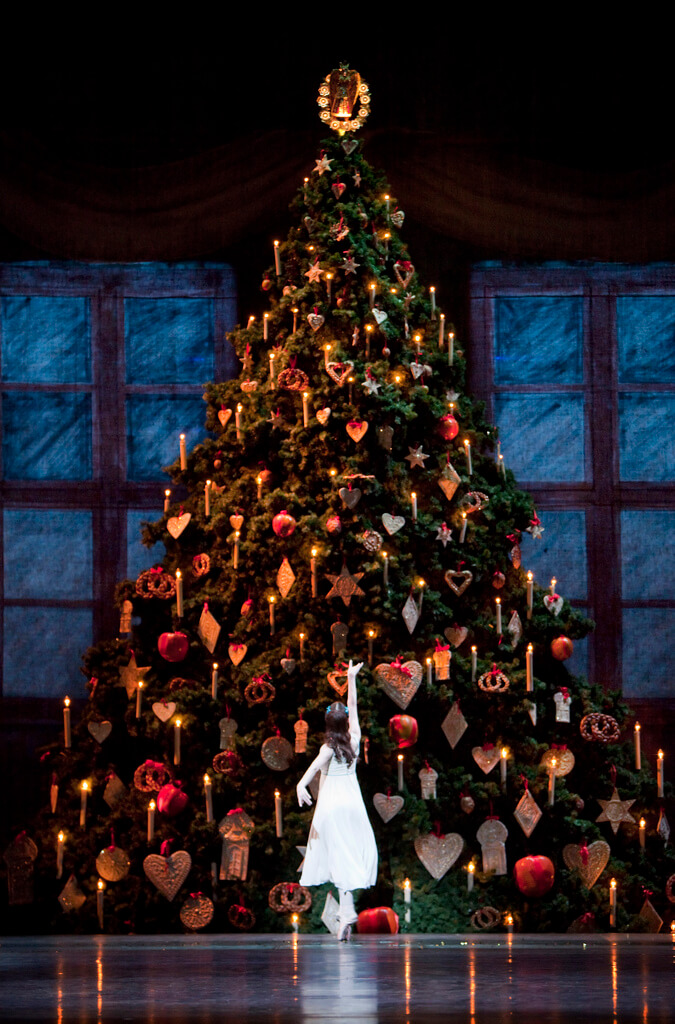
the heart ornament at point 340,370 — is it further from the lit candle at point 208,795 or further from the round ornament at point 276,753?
the lit candle at point 208,795

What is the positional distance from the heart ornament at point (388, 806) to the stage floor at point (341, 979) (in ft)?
1.73

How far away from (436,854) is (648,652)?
2292mm

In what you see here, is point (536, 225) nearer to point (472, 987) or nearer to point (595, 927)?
point (595, 927)

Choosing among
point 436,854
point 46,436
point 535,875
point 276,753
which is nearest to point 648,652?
point 535,875

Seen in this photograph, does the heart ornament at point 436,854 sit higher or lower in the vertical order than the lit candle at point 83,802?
lower

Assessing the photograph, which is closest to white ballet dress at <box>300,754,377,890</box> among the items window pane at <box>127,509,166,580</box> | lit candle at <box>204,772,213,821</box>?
lit candle at <box>204,772,213,821</box>

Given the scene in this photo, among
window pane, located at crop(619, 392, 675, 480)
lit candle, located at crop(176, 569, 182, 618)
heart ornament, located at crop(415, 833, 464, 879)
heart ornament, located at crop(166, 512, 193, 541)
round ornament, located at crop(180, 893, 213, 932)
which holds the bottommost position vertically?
round ornament, located at crop(180, 893, 213, 932)

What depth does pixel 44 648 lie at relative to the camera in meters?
8.29

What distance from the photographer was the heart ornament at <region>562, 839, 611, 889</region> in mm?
6641

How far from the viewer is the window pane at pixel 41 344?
8414mm

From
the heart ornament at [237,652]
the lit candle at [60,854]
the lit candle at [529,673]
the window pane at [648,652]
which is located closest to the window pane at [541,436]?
the window pane at [648,652]

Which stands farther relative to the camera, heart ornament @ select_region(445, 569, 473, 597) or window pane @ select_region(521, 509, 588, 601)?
window pane @ select_region(521, 509, 588, 601)

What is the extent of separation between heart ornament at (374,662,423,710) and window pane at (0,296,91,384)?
2.82 meters

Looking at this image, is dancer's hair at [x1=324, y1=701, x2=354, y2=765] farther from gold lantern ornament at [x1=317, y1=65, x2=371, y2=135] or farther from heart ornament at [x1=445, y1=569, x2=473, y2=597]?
gold lantern ornament at [x1=317, y1=65, x2=371, y2=135]
